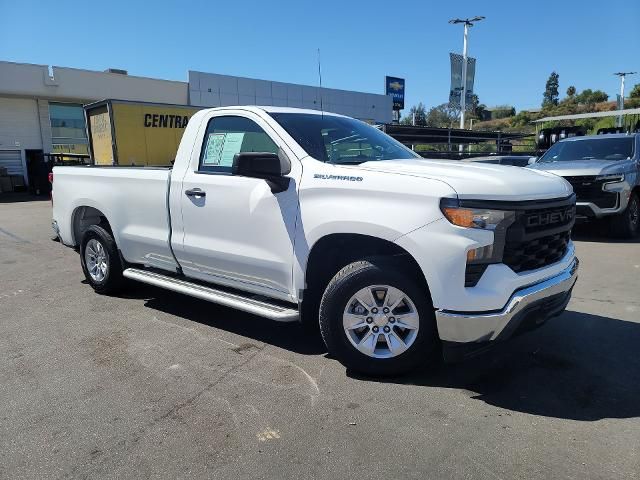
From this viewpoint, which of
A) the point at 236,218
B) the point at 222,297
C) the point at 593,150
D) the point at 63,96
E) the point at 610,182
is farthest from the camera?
the point at 63,96

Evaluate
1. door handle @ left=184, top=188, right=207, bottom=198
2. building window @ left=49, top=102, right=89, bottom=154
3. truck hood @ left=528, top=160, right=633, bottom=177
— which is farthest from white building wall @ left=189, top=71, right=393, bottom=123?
door handle @ left=184, top=188, right=207, bottom=198

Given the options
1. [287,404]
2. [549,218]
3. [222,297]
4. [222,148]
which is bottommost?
[287,404]

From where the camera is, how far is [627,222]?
9.27 m

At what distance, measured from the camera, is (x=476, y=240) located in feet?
10.7

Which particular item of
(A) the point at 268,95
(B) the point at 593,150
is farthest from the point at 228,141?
(A) the point at 268,95

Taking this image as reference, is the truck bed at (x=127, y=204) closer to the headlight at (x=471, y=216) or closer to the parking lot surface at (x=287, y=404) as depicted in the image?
the parking lot surface at (x=287, y=404)

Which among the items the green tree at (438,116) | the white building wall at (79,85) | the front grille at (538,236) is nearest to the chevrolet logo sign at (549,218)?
the front grille at (538,236)

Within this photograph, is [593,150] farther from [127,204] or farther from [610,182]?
[127,204]

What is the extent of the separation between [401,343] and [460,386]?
510 mm

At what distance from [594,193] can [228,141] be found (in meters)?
6.98

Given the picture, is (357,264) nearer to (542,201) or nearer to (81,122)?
(542,201)

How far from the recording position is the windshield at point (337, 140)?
13.8 ft

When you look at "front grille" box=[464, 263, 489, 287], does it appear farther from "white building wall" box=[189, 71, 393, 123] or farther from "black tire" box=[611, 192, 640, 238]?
"white building wall" box=[189, 71, 393, 123]

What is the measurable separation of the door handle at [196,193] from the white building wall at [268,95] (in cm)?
2171
